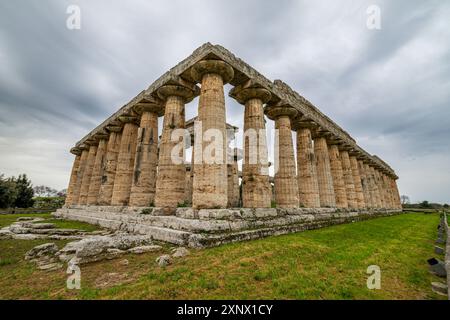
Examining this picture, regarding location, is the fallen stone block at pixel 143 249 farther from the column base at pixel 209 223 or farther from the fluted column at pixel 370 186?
the fluted column at pixel 370 186

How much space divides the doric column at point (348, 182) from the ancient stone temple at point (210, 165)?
2.34 m

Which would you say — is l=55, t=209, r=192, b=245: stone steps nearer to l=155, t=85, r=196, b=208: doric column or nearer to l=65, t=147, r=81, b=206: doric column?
l=155, t=85, r=196, b=208: doric column

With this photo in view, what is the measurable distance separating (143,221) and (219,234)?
4995 mm

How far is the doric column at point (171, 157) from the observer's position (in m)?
11.5

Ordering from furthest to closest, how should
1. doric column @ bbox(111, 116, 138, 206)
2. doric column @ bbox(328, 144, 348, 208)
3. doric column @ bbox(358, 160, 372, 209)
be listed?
doric column @ bbox(358, 160, 372, 209) → doric column @ bbox(328, 144, 348, 208) → doric column @ bbox(111, 116, 138, 206)

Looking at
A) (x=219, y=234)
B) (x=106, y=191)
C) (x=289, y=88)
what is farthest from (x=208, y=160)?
(x=106, y=191)

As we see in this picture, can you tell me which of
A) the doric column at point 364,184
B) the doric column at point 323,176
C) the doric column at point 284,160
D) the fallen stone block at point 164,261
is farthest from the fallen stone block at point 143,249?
the doric column at point 364,184

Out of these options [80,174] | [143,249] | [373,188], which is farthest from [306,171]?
[80,174]

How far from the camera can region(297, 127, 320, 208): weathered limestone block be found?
1591 centimetres

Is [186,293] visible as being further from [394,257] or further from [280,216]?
[280,216]

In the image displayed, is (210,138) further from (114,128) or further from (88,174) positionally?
(88,174)

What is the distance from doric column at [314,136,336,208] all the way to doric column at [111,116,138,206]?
632 inches

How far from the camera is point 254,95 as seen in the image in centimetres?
1254

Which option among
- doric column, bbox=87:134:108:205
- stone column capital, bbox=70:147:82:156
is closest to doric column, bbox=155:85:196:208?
doric column, bbox=87:134:108:205
